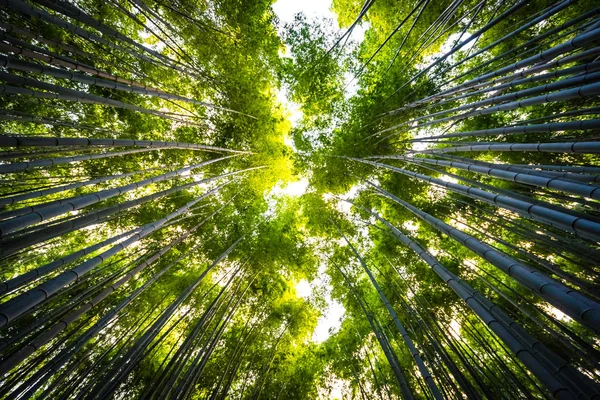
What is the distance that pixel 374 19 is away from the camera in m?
6.42

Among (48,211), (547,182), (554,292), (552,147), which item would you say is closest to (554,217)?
(547,182)

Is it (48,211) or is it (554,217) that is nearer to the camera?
(554,217)

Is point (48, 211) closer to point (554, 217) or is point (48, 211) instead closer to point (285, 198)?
point (554, 217)

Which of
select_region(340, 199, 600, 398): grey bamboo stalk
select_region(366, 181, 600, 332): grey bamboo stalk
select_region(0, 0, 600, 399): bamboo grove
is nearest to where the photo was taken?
select_region(366, 181, 600, 332): grey bamboo stalk

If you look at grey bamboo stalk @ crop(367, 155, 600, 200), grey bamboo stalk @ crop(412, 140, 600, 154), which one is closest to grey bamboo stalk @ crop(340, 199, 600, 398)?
grey bamboo stalk @ crop(367, 155, 600, 200)

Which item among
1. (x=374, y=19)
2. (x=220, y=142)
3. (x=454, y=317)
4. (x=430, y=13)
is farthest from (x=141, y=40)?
(x=454, y=317)

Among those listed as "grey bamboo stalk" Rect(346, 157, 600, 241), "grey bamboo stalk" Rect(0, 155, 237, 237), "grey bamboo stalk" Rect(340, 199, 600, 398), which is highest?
"grey bamboo stalk" Rect(0, 155, 237, 237)

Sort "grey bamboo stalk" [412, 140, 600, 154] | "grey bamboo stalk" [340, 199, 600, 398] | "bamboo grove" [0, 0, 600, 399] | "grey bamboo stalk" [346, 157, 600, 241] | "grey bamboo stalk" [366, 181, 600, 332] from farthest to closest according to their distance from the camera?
"bamboo grove" [0, 0, 600, 399]
"grey bamboo stalk" [412, 140, 600, 154]
"grey bamboo stalk" [346, 157, 600, 241]
"grey bamboo stalk" [340, 199, 600, 398]
"grey bamboo stalk" [366, 181, 600, 332]

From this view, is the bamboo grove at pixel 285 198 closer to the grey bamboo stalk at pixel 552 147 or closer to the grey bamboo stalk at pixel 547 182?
the grey bamboo stalk at pixel 552 147

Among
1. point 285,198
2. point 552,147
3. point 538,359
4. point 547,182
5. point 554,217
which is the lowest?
point 538,359

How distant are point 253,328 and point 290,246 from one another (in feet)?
6.65

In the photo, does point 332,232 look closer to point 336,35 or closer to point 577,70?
point 336,35

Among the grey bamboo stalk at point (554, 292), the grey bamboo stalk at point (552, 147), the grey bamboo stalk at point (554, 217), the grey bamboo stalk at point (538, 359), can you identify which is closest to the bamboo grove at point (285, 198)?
the grey bamboo stalk at point (552, 147)

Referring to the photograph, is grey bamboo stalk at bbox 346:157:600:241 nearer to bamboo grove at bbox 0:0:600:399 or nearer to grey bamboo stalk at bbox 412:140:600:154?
grey bamboo stalk at bbox 412:140:600:154
